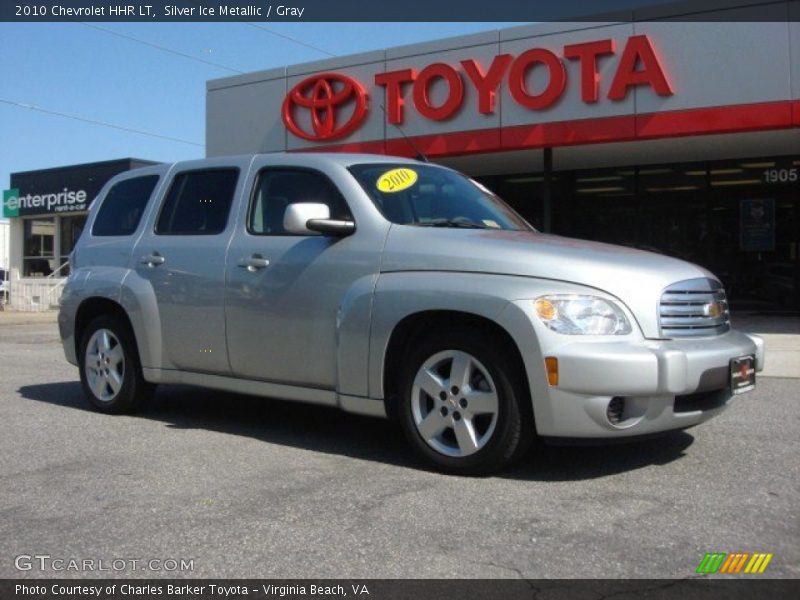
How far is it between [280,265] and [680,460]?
2.70 m

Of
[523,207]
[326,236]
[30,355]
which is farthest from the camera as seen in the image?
[523,207]

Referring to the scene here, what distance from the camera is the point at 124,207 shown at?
6.84 metres

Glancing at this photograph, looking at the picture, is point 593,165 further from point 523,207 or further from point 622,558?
point 622,558

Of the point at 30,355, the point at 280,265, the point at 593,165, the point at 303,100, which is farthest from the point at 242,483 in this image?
the point at 593,165

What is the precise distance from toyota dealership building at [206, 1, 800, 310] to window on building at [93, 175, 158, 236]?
6.64 m

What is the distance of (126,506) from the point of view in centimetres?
418

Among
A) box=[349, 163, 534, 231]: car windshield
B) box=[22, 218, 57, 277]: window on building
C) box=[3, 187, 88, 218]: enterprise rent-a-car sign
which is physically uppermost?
box=[3, 187, 88, 218]: enterprise rent-a-car sign

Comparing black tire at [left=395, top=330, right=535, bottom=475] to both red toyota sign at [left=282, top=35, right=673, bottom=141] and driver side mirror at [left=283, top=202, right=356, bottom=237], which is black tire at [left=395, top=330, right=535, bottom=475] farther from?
red toyota sign at [left=282, top=35, right=673, bottom=141]

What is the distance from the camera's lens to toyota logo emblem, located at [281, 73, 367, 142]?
16891mm

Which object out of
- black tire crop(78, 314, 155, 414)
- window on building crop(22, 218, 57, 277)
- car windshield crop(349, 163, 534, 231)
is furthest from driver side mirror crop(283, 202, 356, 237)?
window on building crop(22, 218, 57, 277)

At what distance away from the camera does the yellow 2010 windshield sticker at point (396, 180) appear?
547 cm

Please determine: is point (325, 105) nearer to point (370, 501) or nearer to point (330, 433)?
point (330, 433)

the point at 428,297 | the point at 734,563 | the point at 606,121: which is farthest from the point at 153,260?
the point at 606,121

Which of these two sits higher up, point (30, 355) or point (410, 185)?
point (410, 185)
